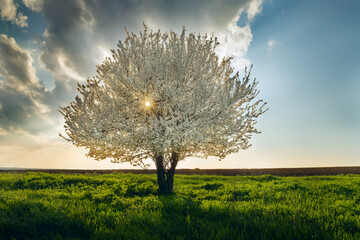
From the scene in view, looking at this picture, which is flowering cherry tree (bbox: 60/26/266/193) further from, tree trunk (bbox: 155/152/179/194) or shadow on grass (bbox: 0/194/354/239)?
shadow on grass (bbox: 0/194/354/239)

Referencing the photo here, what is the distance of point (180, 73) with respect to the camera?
37.1 feet

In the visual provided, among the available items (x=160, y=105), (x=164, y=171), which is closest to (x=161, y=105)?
(x=160, y=105)

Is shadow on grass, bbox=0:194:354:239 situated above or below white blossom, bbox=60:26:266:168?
below

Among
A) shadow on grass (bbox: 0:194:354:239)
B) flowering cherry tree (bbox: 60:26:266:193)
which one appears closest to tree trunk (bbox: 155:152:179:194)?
flowering cherry tree (bbox: 60:26:266:193)

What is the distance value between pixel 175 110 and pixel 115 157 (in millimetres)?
4923

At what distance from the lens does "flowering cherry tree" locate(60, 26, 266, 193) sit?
10.9 metres

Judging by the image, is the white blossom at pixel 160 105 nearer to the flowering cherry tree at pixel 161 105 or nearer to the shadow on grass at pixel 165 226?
the flowering cherry tree at pixel 161 105

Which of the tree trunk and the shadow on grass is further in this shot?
the tree trunk

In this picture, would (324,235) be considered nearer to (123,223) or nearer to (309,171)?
(123,223)

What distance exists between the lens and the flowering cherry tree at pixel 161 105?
10.9 meters

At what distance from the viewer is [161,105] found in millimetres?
11391

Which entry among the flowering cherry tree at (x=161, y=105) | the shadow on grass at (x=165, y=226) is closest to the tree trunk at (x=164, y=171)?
the flowering cherry tree at (x=161, y=105)

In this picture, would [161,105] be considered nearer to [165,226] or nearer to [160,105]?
[160,105]

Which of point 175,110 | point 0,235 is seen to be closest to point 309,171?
point 175,110
